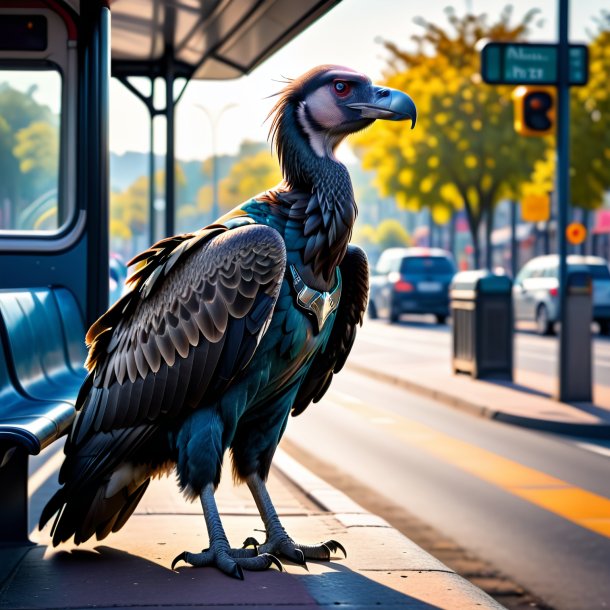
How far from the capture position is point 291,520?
17.6 ft

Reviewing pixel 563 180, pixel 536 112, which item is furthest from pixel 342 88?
pixel 536 112

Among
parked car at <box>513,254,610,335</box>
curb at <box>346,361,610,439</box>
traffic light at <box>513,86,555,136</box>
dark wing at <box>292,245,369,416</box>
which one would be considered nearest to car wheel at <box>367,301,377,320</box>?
parked car at <box>513,254,610,335</box>

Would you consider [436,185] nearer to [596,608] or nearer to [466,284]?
[466,284]

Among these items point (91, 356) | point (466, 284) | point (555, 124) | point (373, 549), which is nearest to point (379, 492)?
point (373, 549)

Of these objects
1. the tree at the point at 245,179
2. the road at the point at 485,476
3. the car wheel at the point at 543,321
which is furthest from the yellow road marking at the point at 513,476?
the tree at the point at 245,179

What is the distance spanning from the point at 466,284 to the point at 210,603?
41.6ft

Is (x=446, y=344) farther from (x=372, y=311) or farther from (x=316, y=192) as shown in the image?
(x=316, y=192)

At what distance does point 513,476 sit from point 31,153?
4065mm

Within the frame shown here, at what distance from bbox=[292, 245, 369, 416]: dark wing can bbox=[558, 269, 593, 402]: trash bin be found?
8450 millimetres

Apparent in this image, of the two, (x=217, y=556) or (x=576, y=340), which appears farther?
(x=576, y=340)

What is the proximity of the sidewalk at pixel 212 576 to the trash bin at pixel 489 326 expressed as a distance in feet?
34.2

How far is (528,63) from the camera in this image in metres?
12.6

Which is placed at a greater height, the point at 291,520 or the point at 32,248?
the point at 32,248

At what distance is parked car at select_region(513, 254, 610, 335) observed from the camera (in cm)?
2742
